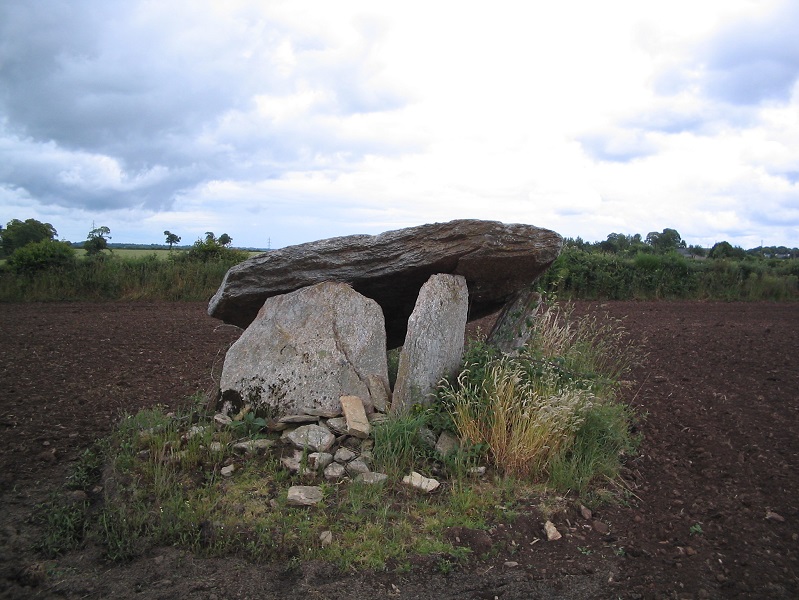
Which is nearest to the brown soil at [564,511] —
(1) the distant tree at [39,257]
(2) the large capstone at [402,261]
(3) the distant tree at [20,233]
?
(2) the large capstone at [402,261]

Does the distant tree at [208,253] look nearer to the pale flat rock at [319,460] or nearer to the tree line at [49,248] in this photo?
the tree line at [49,248]

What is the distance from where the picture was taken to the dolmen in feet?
22.2

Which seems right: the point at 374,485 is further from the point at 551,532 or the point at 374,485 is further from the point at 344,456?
the point at 551,532

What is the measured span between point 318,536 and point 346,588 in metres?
0.62

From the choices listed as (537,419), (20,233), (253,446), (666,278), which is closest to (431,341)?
A: (537,419)

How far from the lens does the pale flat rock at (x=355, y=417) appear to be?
618cm

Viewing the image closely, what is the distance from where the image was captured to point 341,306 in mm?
7203

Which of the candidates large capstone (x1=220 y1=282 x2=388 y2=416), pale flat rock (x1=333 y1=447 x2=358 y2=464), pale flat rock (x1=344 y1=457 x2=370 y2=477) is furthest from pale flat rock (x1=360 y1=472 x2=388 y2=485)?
large capstone (x1=220 y1=282 x2=388 y2=416)

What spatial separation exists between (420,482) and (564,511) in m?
1.26

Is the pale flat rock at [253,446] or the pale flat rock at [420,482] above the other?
the pale flat rock at [253,446]

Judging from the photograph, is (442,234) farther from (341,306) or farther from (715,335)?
(715,335)

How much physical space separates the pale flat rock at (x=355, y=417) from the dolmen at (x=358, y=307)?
16 centimetres

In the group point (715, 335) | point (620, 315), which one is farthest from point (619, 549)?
point (620, 315)

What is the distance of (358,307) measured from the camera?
7.22 metres
